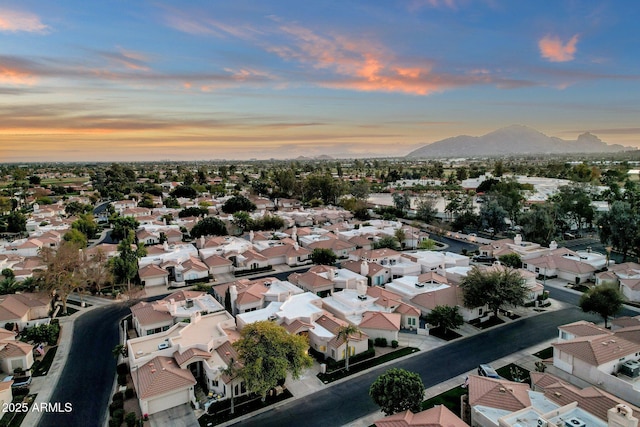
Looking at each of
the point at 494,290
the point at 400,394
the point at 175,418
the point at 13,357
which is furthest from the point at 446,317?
the point at 13,357

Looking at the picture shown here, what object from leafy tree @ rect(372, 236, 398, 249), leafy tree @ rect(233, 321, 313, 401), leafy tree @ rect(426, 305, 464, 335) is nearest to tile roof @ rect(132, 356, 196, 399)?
leafy tree @ rect(233, 321, 313, 401)

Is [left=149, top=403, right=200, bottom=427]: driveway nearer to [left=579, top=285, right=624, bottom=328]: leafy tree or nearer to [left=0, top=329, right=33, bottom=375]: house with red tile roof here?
[left=0, top=329, right=33, bottom=375]: house with red tile roof

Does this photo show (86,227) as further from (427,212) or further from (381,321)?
(427,212)

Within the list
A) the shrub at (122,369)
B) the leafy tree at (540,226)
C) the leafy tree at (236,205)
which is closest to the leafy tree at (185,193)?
the leafy tree at (236,205)

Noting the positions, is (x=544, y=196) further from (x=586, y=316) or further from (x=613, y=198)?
(x=586, y=316)

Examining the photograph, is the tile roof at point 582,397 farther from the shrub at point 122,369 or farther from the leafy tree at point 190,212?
the leafy tree at point 190,212

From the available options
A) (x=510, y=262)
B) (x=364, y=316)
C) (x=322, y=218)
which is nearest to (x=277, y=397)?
(x=364, y=316)

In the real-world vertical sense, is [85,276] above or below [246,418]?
above
